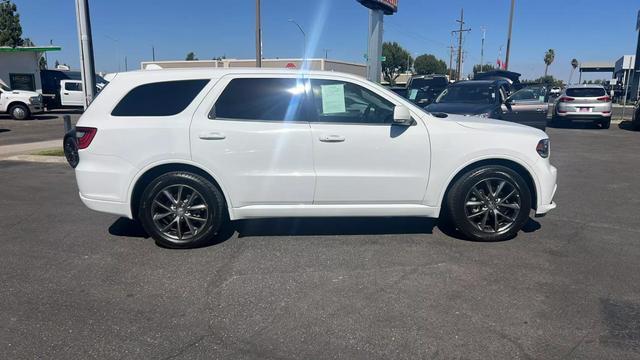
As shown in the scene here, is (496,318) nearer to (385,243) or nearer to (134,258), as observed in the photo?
(385,243)

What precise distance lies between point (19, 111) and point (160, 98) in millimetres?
20740

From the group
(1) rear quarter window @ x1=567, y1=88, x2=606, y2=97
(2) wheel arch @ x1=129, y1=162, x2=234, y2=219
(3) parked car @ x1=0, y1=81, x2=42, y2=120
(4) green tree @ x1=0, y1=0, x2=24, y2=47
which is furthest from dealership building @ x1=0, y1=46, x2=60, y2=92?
(2) wheel arch @ x1=129, y1=162, x2=234, y2=219

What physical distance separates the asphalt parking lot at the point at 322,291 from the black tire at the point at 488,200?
0.13 m

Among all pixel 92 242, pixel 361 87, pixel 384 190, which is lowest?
pixel 92 242

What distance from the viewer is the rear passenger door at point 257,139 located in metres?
4.59

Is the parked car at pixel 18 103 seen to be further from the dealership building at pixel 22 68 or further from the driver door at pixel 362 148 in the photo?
the driver door at pixel 362 148

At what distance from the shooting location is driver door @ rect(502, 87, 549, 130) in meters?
12.1

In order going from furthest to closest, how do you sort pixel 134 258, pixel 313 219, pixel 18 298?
pixel 313 219 < pixel 134 258 < pixel 18 298

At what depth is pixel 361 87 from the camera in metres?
4.81

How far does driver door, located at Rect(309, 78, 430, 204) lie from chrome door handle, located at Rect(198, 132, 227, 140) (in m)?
0.88

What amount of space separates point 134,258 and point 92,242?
78 centimetres

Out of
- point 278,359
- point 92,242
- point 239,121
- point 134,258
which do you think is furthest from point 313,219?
point 278,359

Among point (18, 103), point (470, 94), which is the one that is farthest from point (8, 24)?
point (470, 94)

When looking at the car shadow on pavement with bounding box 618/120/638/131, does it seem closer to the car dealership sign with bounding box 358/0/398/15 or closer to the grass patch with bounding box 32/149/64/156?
the car dealership sign with bounding box 358/0/398/15
